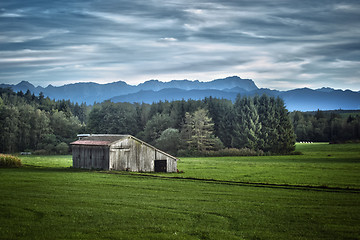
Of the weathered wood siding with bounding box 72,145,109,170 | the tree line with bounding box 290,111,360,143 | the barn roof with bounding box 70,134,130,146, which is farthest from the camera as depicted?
the tree line with bounding box 290,111,360,143

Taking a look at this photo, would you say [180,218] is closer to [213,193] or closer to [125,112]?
[213,193]

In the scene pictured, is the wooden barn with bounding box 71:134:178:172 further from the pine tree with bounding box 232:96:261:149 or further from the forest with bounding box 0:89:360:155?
the pine tree with bounding box 232:96:261:149

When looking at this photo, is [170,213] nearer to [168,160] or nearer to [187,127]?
[168,160]

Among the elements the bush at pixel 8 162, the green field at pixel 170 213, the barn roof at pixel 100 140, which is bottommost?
the green field at pixel 170 213

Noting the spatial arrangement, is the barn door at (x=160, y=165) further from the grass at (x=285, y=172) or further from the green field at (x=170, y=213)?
the green field at (x=170, y=213)

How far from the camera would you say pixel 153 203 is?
2322cm

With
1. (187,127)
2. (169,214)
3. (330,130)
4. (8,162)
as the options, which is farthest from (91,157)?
(330,130)

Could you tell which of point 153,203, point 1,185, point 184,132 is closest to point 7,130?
point 184,132

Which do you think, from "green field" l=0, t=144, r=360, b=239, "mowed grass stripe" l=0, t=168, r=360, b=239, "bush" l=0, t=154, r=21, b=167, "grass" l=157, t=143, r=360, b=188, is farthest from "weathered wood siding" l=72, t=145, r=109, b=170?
"mowed grass stripe" l=0, t=168, r=360, b=239

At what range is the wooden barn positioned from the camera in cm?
4928

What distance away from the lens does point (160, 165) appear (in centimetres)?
5462

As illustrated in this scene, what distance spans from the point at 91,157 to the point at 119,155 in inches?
155

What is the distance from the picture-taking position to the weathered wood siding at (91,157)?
49125mm

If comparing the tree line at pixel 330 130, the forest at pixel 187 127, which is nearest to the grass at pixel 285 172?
the forest at pixel 187 127
